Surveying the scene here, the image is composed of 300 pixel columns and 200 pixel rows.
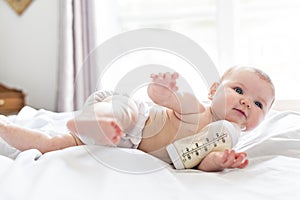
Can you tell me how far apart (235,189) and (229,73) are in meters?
0.53

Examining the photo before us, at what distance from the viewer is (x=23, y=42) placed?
3135mm

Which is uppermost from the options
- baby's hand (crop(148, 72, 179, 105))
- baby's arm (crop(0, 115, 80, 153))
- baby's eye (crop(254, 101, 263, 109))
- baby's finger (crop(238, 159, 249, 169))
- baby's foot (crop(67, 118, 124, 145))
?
baby's hand (crop(148, 72, 179, 105))

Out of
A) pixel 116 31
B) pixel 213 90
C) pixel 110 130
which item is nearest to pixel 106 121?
pixel 110 130

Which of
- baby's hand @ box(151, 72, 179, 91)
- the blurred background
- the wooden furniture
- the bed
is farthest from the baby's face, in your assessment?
the wooden furniture

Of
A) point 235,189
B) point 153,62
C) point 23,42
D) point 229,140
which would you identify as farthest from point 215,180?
point 23,42

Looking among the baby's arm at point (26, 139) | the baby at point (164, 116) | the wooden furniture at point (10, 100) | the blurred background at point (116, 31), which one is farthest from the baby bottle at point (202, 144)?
the wooden furniture at point (10, 100)

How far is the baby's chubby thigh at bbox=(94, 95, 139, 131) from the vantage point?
1.01 m

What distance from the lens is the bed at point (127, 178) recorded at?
2.60 feet

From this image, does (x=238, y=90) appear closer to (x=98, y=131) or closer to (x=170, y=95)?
(x=170, y=95)

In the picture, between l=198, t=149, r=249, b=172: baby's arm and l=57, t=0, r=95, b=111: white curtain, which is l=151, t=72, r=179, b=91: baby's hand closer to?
l=198, t=149, r=249, b=172: baby's arm

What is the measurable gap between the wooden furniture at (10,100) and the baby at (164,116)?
1.70 meters

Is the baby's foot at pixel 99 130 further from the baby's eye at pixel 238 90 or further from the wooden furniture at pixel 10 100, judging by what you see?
the wooden furniture at pixel 10 100

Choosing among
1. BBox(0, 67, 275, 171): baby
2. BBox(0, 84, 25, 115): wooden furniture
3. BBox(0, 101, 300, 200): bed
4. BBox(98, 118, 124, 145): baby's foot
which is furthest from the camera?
BBox(0, 84, 25, 115): wooden furniture

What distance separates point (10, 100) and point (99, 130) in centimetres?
204
